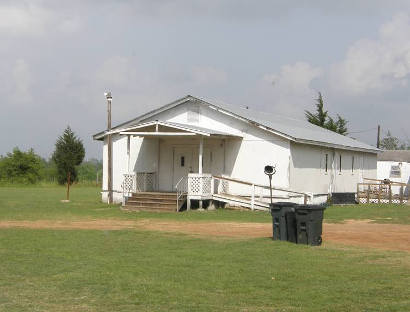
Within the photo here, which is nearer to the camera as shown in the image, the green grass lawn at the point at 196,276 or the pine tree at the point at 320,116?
the green grass lawn at the point at 196,276

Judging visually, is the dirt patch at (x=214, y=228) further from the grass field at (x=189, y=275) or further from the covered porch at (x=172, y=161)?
the covered porch at (x=172, y=161)

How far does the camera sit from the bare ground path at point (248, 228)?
16719 mm

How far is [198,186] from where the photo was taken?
2762 cm

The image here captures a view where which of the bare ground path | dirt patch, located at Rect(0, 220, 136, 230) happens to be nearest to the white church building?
the bare ground path

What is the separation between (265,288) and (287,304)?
113cm

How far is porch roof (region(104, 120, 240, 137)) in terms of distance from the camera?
27.1 m

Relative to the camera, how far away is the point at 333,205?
31922mm

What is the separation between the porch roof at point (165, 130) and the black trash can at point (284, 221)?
1122 cm

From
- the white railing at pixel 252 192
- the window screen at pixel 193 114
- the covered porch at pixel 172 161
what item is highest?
the window screen at pixel 193 114

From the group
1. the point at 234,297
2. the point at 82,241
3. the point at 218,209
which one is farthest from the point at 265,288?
the point at 218,209

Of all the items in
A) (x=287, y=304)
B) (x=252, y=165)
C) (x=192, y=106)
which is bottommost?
(x=287, y=304)

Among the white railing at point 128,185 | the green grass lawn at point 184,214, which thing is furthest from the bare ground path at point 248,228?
the white railing at point 128,185

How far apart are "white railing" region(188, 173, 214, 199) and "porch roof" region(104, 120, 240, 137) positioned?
187 centimetres

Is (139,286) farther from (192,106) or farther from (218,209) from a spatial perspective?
(192,106)
